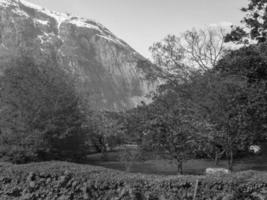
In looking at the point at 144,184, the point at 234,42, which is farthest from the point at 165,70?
the point at 144,184

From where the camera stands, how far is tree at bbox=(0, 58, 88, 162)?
16547 mm

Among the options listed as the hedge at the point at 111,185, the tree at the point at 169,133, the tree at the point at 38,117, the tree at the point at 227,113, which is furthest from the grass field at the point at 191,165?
the hedge at the point at 111,185

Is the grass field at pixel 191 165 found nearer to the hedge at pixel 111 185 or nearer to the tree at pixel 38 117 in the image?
the tree at pixel 38 117

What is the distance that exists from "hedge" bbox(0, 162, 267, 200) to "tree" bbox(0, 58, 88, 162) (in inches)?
323

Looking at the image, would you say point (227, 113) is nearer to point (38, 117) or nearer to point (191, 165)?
point (38, 117)

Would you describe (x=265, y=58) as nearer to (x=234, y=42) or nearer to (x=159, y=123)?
(x=234, y=42)

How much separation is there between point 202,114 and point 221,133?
1281 millimetres

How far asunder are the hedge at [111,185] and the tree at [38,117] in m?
8.21

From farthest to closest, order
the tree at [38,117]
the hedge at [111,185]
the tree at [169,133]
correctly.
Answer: the tree at [38,117]
the tree at [169,133]
the hedge at [111,185]

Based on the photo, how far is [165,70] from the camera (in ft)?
101

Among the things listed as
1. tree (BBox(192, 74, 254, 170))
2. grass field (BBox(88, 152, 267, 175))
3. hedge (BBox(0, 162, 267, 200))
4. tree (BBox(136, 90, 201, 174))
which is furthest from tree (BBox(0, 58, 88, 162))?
hedge (BBox(0, 162, 267, 200))

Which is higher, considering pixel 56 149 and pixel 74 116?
pixel 74 116

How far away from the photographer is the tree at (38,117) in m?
16.5

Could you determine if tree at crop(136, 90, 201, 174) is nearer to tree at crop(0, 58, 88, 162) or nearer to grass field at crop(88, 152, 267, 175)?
tree at crop(0, 58, 88, 162)
